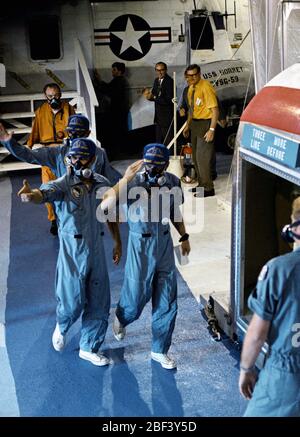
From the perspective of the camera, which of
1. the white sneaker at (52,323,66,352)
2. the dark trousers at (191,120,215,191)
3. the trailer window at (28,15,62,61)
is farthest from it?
Answer: the trailer window at (28,15,62,61)

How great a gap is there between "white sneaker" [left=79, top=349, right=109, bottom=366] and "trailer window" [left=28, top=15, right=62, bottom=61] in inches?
335

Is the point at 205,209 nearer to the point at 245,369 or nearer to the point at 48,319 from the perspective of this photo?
the point at 48,319

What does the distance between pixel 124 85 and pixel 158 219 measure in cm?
810

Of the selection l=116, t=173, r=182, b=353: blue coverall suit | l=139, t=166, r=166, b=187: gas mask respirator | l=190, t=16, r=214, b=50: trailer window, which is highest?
l=190, t=16, r=214, b=50: trailer window

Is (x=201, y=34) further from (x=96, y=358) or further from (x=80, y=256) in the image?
(x=96, y=358)

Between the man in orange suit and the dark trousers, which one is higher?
the man in orange suit

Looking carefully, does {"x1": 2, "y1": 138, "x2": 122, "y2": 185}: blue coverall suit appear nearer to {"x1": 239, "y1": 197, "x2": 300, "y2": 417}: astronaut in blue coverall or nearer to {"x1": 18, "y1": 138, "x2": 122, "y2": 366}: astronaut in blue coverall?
{"x1": 18, "y1": 138, "x2": 122, "y2": 366}: astronaut in blue coverall

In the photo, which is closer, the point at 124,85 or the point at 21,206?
the point at 21,206

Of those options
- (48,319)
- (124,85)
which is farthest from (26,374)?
(124,85)

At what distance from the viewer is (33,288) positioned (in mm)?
6441

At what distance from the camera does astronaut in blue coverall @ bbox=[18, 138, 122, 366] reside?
183 inches

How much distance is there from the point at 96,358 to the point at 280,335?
2.14 metres

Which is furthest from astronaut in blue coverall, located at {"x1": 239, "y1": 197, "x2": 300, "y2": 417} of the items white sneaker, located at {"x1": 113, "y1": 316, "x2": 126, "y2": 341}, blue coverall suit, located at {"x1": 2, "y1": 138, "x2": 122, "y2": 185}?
blue coverall suit, located at {"x1": 2, "y1": 138, "x2": 122, "y2": 185}

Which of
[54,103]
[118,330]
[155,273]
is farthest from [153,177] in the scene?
[54,103]
